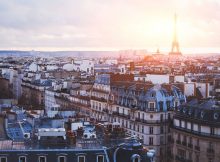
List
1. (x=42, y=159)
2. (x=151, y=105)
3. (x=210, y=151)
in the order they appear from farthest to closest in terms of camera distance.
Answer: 1. (x=151, y=105)
2. (x=210, y=151)
3. (x=42, y=159)

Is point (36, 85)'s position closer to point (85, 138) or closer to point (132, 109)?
point (132, 109)

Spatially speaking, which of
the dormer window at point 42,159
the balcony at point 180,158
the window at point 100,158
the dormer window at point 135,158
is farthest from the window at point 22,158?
the balcony at point 180,158

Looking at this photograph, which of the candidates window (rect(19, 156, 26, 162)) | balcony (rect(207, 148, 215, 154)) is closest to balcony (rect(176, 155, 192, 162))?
balcony (rect(207, 148, 215, 154))

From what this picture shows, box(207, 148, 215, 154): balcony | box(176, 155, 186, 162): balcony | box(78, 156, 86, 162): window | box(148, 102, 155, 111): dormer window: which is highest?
box(148, 102, 155, 111): dormer window

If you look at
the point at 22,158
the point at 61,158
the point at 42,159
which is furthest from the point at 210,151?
the point at 22,158

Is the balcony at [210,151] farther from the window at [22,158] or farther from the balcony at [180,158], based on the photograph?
the window at [22,158]

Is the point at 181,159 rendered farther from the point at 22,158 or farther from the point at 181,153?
the point at 22,158

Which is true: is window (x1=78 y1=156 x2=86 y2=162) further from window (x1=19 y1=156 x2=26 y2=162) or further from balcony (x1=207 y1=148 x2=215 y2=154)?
balcony (x1=207 y1=148 x2=215 y2=154)

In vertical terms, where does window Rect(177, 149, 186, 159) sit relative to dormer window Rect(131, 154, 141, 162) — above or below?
below

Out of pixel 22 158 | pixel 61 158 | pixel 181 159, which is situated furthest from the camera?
pixel 181 159

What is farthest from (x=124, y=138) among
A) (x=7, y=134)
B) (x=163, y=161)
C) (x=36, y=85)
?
(x=36, y=85)

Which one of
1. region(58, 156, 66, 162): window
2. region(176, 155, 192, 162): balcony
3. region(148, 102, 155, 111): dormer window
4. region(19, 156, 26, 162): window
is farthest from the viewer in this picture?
region(148, 102, 155, 111): dormer window
